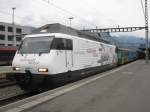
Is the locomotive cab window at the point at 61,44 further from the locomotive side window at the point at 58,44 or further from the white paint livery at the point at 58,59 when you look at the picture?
the white paint livery at the point at 58,59

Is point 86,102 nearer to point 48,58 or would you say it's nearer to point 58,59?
point 48,58

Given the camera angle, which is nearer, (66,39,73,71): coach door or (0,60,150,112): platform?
(0,60,150,112): platform

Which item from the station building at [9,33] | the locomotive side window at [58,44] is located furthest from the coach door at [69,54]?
the station building at [9,33]

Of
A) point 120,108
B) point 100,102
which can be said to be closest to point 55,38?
point 100,102

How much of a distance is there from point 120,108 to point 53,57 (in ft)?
15.3

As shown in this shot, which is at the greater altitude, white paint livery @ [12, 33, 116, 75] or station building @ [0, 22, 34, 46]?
station building @ [0, 22, 34, 46]

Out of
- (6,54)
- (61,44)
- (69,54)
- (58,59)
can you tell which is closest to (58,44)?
(61,44)

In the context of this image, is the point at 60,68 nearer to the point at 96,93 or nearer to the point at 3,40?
the point at 96,93

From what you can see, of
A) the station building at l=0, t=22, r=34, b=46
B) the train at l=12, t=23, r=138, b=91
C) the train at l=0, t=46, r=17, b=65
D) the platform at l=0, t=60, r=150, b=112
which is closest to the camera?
the platform at l=0, t=60, r=150, b=112

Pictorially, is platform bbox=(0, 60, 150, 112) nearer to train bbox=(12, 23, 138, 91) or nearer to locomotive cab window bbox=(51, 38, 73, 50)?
train bbox=(12, 23, 138, 91)

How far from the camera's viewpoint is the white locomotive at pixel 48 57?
10617mm

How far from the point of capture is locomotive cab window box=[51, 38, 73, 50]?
1125 cm

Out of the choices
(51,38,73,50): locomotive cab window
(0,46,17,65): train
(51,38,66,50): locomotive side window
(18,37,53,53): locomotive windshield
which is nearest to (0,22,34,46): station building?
(0,46,17,65): train

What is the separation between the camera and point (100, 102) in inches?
303
